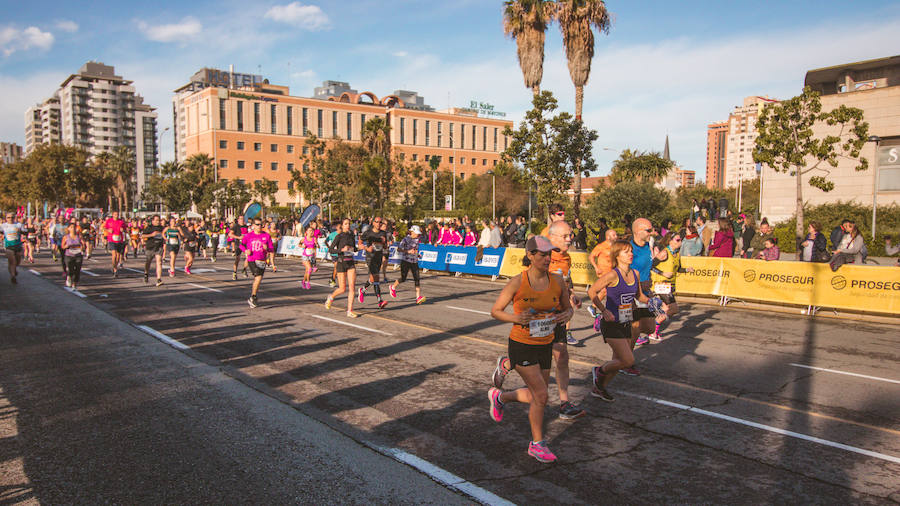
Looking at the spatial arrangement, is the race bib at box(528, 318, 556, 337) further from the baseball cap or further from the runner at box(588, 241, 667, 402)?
the runner at box(588, 241, 667, 402)

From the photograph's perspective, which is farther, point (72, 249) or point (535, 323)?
point (72, 249)

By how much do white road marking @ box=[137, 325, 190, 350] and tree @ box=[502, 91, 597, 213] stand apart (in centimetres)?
1796

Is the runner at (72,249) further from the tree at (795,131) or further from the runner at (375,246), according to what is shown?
the tree at (795,131)

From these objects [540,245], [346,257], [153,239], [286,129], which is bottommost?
[346,257]

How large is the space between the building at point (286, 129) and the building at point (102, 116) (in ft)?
174

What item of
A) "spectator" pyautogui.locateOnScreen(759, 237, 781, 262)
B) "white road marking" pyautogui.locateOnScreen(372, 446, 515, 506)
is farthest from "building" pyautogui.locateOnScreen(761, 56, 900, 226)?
"white road marking" pyautogui.locateOnScreen(372, 446, 515, 506)

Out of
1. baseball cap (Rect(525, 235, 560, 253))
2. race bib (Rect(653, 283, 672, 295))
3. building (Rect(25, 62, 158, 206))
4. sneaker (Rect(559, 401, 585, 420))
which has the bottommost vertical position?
sneaker (Rect(559, 401, 585, 420))

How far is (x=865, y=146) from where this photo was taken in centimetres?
4609

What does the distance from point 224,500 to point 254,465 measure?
0.54m

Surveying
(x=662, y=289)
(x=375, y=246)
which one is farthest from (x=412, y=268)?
(x=662, y=289)

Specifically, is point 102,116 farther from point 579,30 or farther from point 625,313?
point 625,313

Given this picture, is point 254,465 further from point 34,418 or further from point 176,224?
point 176,224

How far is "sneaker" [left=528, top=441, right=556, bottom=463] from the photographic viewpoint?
15.3 ft

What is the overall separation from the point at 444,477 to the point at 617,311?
286cm
